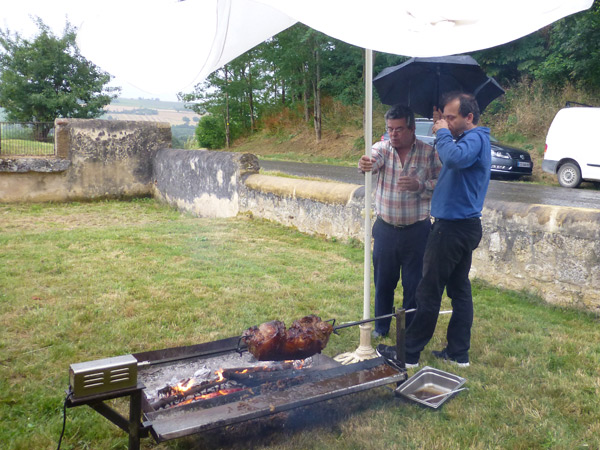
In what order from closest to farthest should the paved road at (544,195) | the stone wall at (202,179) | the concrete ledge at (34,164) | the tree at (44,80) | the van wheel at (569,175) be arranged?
the stone wall at (202,179)
the paved road at (544,195)
the concrete ledge at (34,164)
the van wheel at (569,175)
the tree at (44,80)

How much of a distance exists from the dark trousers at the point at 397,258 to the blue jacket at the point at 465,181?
47 centimetres

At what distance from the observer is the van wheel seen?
13.8 meters

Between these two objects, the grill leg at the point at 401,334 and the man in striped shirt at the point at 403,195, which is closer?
the grill leg at the point at 401,334

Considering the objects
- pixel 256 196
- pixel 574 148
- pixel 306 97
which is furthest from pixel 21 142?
pixel 306 97

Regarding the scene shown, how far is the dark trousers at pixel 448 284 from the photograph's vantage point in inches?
148

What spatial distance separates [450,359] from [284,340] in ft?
4.92

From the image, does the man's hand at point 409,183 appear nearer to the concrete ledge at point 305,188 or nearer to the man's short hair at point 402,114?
the man's short hair at point 402,114

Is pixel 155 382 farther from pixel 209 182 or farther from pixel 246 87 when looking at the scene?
pixel 246 87

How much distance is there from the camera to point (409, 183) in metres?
4.12

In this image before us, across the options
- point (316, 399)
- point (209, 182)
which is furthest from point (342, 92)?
point (316, 399)

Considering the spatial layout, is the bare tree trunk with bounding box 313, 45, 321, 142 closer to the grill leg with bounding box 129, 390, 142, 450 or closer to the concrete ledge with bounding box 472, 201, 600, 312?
the concrete ledge with bounding box 472, 201, 600, 312

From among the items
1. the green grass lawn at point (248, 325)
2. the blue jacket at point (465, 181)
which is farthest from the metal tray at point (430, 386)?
the blue jacket at point (465, 181)

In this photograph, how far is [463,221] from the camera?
3744mm

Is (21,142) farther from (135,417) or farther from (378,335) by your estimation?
(135,417)
